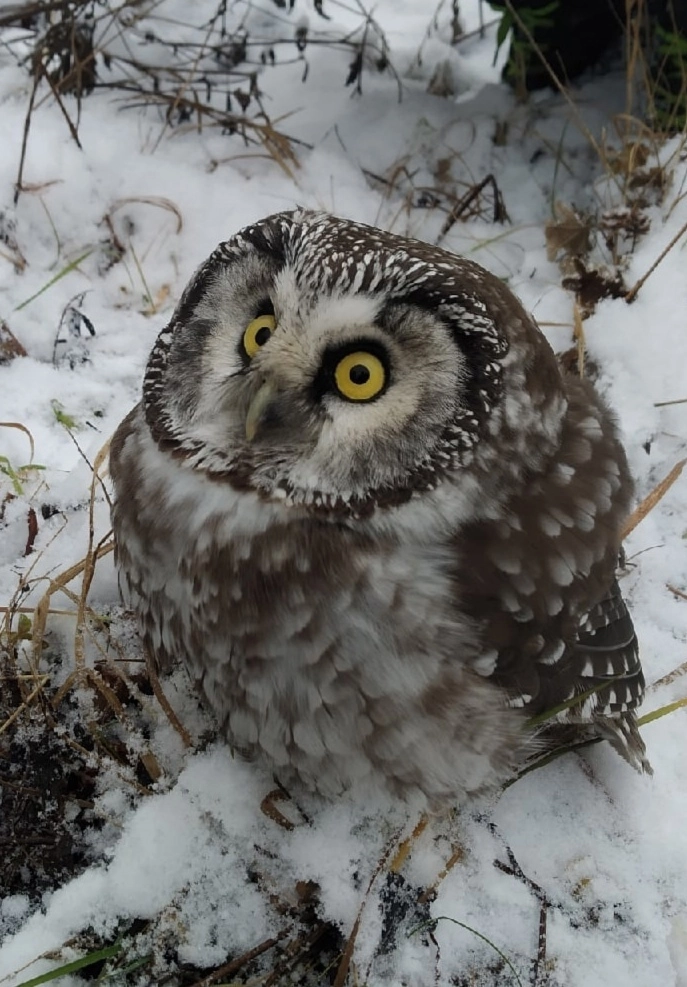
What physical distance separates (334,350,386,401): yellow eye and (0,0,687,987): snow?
871mm

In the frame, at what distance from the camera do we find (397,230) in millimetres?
2820

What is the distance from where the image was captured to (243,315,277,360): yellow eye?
4.33 feet

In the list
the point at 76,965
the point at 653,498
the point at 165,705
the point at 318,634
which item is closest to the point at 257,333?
the point at 318,634

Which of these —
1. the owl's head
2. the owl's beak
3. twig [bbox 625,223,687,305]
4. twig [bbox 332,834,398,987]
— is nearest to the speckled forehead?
the owl's head

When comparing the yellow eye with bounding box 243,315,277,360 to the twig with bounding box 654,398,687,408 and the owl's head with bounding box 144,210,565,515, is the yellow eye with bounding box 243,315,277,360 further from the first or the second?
the twig with bounding box 654,398,687,408

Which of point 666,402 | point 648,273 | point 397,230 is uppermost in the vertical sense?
point 648,273

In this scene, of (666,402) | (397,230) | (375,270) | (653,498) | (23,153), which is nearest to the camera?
(375,270)

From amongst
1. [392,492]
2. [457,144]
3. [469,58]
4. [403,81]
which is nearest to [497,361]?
[392,492]

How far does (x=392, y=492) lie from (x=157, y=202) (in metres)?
1.77

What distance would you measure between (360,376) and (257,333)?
20 centimetres

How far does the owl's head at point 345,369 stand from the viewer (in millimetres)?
1256

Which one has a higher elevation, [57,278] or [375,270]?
[375,270]

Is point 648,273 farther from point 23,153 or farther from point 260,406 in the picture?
point 23,153

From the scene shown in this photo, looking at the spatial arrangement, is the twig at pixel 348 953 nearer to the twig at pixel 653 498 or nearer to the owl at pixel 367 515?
the owl at pixel 367 515
